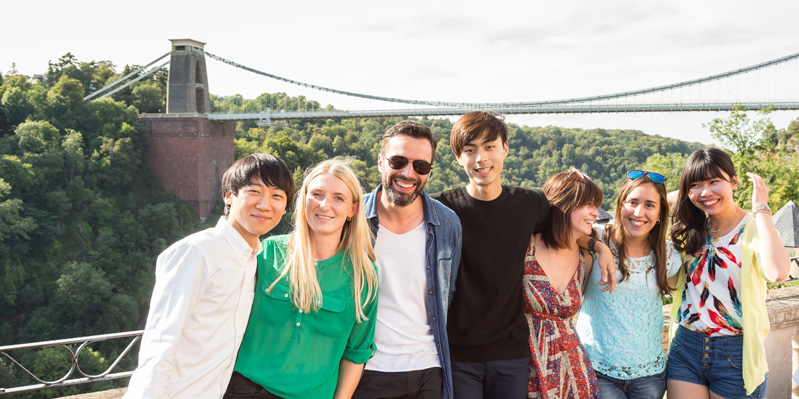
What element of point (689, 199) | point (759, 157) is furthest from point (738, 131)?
point (689, 199)

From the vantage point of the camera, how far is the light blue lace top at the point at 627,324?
1772mm

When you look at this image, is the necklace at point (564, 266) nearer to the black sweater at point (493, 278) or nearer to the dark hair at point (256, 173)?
the black sweater at point (493, 278)

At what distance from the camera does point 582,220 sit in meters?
1.80

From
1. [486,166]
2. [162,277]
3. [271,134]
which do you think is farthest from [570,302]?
[271,134]

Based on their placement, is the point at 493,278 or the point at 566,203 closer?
the point at 493,278

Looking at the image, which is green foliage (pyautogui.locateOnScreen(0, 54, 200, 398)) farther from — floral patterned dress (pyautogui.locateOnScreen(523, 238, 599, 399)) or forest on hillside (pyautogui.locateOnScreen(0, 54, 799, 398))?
floral patterned dress (pyautogui.locateOnScreen(523, 238, 599, 399))

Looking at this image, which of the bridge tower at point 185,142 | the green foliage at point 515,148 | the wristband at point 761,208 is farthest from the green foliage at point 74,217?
the wristband at point 761,208

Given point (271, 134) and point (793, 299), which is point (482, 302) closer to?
point (793, 299)

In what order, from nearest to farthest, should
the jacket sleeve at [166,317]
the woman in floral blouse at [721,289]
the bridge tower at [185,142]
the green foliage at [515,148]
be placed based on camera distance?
1. the jacket sleeve at [166,317]
2. the woman in floral blouse at [721,289]
3. the bridge tower at [185,142]
4. the green foliage at [515,148]

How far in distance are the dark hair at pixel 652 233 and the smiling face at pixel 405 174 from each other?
655 mm

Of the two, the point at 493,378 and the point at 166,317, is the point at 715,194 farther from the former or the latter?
the point at 166,317

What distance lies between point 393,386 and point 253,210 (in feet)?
1.91

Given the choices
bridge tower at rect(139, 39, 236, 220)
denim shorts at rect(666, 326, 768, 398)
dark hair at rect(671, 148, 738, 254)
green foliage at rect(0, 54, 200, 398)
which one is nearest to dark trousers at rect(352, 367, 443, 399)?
denim shorts at rect(666, 326, 768, 398)

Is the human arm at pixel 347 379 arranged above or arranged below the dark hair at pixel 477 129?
below
